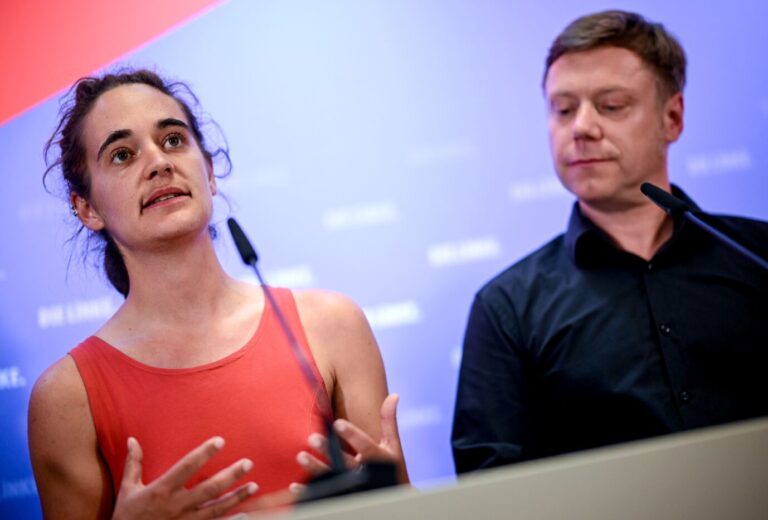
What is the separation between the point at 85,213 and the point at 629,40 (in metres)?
1.55

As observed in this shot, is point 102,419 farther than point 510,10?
No

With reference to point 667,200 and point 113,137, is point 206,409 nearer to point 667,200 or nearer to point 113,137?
point 113,137

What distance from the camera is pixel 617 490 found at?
132 cm

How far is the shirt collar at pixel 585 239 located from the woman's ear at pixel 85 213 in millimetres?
1237

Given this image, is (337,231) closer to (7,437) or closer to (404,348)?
(404,348)

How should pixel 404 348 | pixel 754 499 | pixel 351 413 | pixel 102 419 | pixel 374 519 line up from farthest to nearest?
1. pixel 404 348
2. pixel 351 413
3. pixel 102 419
4. pixel 754 499
5. pixel 374 519

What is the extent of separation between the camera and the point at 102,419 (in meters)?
2.07

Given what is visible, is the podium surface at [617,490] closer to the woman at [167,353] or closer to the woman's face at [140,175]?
the woman at [167,353]

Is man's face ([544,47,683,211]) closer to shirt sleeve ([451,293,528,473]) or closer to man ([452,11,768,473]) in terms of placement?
man ([452,11,768,473])

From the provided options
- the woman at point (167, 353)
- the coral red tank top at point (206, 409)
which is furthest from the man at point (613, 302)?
the coral red tank top at point (206, 409)

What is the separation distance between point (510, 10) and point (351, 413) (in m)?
1.26

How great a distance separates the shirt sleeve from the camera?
2373 millimetres

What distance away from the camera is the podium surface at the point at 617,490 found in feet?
4.17

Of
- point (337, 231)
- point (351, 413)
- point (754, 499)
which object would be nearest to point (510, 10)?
point (337, 231)
